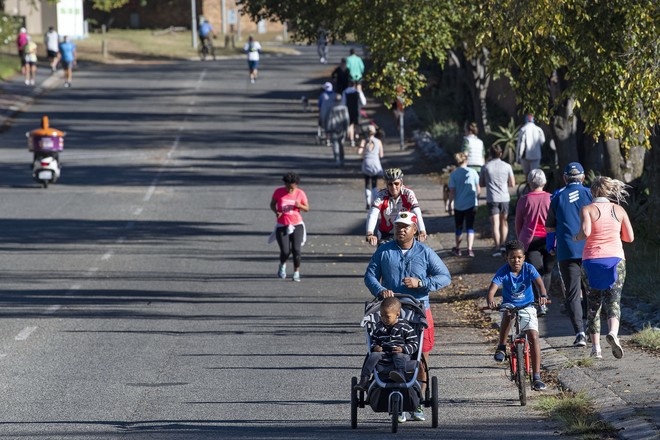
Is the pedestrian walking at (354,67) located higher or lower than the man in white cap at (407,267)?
lower

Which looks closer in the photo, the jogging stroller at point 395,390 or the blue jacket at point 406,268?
the jogging stroller at point 395,390

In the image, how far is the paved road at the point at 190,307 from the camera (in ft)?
36.8

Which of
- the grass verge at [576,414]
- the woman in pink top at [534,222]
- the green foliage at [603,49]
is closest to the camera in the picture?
the grass verge at [576,414]

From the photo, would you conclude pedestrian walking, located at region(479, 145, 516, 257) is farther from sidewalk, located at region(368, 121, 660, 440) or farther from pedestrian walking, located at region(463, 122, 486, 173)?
pedestrian walking, located at region(463, 122, 486, 173)

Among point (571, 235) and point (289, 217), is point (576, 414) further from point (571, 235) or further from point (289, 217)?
point (289, 217)

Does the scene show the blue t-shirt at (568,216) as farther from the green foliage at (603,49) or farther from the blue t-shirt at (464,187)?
the blue t-shirt at (464,187)

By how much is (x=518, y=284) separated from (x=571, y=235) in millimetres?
2217

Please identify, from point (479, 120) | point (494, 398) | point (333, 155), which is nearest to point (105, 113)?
point (333, 155)

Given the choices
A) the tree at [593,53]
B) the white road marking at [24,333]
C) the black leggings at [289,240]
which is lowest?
the white road marking at [24,333]

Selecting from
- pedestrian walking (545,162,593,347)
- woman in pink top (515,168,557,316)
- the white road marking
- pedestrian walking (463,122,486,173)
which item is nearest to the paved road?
the white road marking

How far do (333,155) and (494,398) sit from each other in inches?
1002

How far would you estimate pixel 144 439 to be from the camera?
10.3m

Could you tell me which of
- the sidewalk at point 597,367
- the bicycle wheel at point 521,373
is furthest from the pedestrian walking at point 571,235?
the bicycle wheel at point 521,373

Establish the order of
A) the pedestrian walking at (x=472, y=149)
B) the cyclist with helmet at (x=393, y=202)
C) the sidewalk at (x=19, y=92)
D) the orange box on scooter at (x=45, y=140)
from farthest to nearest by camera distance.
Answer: the sidewalk at (x=19, y=92) < the orange box on scooter at (x=45, y=140) < the pedestrian walking at (x=472, y=149) < the cyclist with helmet at (x=393, y=202)
